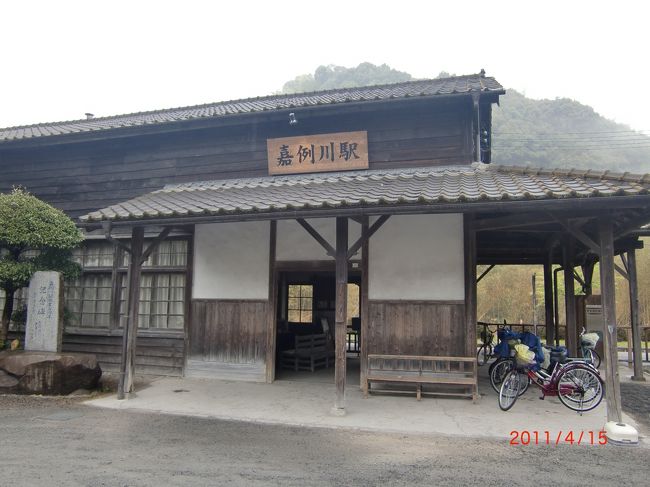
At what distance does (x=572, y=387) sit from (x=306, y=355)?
490 cm

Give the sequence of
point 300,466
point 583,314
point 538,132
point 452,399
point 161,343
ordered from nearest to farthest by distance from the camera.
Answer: point 300,466
point 452,399
point 161,343
point 583,314
point 538,132

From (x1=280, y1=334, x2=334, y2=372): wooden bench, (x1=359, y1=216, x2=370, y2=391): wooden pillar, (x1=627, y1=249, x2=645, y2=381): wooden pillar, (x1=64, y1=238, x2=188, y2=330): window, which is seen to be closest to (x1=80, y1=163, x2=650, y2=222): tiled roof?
(x1=359, y1=216, x2=370, y2=391): wooden pillar

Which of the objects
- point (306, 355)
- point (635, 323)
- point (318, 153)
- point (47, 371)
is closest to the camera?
point (47, 371)

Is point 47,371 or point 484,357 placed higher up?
point 47,371

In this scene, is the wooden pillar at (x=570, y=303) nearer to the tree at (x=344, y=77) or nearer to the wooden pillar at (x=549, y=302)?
the wooden pillar at (x=549, y=302)

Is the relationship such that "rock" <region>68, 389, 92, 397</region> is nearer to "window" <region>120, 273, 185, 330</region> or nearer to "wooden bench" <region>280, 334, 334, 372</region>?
"window" <region>120, 273, 185, 330</region>

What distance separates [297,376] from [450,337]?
3.15 meters

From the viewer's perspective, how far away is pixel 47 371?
6.68 metres

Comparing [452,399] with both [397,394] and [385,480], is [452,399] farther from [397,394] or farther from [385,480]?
[385,480]

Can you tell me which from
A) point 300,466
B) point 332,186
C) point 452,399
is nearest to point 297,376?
point 452,399

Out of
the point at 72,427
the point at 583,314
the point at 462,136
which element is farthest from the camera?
the point at 583,314

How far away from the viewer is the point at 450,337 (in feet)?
22.2

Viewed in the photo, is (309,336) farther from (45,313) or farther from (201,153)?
(45,313)

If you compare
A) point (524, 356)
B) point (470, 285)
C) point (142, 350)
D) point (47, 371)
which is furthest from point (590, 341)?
point (47, 371)
